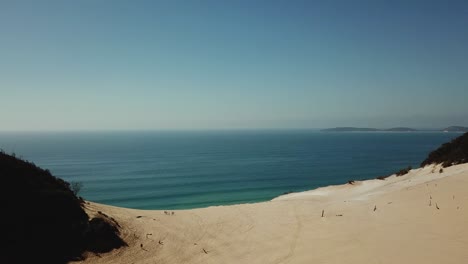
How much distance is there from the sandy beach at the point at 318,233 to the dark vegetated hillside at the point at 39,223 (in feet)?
2.71

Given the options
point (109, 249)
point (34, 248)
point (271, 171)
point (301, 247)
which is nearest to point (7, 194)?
point (34, 248)

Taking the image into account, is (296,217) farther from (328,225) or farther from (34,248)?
(34,248)

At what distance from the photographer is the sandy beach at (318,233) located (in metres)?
8.58

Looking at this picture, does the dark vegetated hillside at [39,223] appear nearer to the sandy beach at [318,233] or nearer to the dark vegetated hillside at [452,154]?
the sandy beach at [318,233]

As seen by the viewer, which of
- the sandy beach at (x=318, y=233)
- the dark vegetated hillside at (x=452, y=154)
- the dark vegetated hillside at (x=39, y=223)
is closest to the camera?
the sandy beach at (x=318, y=233)

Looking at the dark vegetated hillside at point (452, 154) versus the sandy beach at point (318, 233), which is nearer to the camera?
the sandy beach at point (318, 233)

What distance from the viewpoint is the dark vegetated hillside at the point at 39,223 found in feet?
29.8

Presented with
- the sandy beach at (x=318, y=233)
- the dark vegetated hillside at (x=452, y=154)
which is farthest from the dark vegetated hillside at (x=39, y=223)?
the dark vegetated hillside at (x=452, y=154)

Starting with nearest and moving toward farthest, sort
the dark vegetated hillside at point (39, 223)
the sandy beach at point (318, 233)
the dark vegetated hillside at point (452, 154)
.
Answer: the sandy beach at point (318, 233) < the dark vegetated hillside at point (39, 223) < the dark vegetated hillside at point (452, 154)

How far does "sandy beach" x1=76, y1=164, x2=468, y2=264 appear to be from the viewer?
858 centimetres

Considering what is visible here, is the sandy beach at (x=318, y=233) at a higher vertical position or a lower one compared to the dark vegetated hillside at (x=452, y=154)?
lower

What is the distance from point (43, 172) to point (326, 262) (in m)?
10.9

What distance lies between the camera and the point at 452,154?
1033 inches

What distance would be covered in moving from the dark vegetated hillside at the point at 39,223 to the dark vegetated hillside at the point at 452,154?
24.3 m
